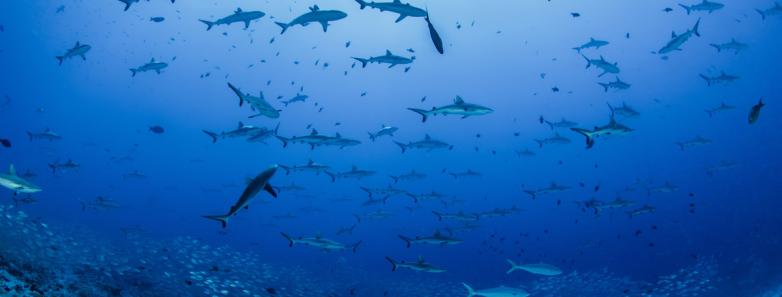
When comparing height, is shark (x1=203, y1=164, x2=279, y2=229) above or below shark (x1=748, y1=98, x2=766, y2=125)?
below

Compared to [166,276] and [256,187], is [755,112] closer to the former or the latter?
[256,187]

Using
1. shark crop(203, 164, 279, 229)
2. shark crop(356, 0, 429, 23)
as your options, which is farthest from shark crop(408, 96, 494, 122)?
shark crop(203, 164, 279, 229)

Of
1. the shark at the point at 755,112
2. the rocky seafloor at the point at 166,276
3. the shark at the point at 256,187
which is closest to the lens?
the shark at the point at 256,187

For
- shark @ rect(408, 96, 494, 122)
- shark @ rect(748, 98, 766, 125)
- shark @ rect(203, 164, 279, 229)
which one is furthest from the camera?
shark @ rect(408, 96, 494, 122)

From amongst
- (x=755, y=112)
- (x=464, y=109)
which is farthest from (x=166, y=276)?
(x=755, y=112)

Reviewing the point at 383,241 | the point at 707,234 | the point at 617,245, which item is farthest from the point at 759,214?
the point at 383,241

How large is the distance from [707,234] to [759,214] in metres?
3.52

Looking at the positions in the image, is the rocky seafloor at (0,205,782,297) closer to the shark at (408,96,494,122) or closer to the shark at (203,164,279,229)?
the shark at (203,164,279,229)

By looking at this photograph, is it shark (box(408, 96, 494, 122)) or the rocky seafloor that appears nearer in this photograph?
shark (box(408, 96, 494, 122))

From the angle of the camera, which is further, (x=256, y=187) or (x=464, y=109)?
(x=464, y=109)

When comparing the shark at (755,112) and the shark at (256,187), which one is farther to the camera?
the shark at (755,112)

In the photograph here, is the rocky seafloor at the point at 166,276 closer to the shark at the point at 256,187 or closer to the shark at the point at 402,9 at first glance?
the shark at the point at 256,187

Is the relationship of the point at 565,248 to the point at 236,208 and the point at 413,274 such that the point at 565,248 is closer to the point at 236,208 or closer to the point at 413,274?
the point at 413,274

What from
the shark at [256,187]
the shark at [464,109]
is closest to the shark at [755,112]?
the shark at [464,109]
